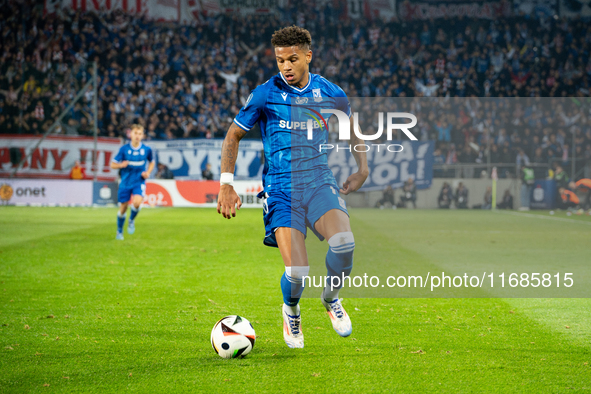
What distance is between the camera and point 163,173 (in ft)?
76.0

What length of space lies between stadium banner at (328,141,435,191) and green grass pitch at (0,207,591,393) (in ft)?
5.25

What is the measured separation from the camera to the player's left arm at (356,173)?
4.44m

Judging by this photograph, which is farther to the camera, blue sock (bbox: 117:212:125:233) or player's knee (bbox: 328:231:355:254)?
blue sock (bbox: 117:212:125:233)

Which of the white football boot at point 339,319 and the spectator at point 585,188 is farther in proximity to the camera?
the spectator at point 585,188

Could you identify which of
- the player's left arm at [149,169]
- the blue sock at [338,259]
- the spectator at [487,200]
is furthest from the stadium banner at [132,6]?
the blue sock at [338,259]

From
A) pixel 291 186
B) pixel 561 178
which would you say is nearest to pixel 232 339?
pixel 291 186

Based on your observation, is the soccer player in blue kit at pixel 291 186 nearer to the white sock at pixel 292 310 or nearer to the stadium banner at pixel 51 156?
the white sock at pixel 292 310

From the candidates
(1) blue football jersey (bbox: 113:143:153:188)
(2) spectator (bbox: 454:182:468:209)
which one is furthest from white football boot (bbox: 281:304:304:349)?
(2) spectator (bbox: 454:182:468:209)

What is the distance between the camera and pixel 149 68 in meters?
27.6

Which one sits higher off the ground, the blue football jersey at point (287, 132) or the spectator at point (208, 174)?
the blue football jersey at point (287, 132)

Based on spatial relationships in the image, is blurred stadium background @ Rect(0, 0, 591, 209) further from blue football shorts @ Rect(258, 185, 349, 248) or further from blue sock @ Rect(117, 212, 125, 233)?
blue football shorts @ Rect(258, 185, 349, 248)

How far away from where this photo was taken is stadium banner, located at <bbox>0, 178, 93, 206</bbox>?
21.3m

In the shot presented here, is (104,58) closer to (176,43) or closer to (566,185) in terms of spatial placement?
(176,43)

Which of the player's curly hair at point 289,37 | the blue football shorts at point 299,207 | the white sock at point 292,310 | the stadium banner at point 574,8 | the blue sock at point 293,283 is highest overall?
the stadium banner at point 574,8
